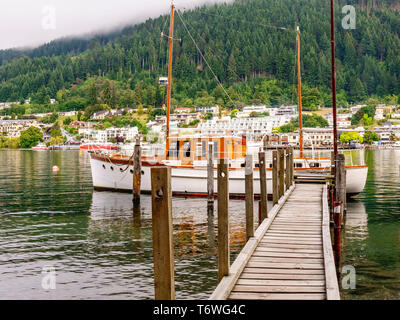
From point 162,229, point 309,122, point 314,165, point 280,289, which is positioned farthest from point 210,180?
point 309,122

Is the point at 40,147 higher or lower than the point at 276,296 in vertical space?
higher

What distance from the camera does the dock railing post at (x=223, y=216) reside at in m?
7.48

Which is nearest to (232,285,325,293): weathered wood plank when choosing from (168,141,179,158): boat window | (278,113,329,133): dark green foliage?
(168,141,179,158): boat window

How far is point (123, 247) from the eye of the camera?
1568 centimetres

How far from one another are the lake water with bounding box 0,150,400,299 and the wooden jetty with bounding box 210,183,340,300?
6.09 ft

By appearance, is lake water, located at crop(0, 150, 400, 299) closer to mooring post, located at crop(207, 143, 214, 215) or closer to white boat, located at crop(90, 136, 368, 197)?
mooring post, located at crop(207, 143, 214, 215)

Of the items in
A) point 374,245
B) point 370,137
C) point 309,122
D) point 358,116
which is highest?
point 358,116

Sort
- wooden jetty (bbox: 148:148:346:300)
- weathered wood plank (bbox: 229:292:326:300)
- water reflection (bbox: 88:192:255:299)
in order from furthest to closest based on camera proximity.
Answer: water reflection (bbox: 88:192:255:299) → weathered wood plank (bbox: 229:292:326:300) → wooden jetty (bbox: 148:148:346:300)

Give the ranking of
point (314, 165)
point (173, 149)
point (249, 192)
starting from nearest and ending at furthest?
point (249, 192) → point (314, 165) → point (173, 149)

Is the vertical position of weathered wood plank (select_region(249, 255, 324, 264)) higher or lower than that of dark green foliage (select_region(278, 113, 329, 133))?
lower

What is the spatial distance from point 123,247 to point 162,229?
1075 centimetres

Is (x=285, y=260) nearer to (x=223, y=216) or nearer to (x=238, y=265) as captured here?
(x=238, y=265)

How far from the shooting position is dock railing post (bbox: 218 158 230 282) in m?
7.48

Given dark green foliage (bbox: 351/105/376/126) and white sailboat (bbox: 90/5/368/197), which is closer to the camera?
white sailboat (bbox: 90/5/368/197)
